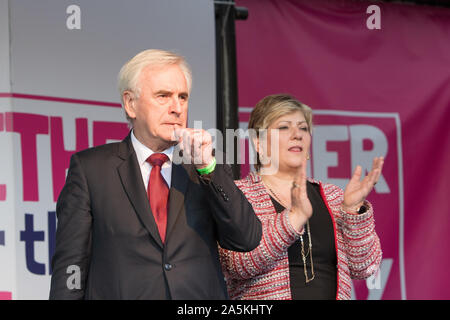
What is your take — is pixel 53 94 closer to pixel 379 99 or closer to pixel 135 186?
pixel 135 186

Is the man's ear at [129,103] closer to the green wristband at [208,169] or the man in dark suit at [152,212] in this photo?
the man in dark suit at [152,212]

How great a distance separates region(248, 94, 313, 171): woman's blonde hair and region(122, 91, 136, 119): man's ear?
72 centimetres

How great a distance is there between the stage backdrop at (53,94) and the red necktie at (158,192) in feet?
3.92

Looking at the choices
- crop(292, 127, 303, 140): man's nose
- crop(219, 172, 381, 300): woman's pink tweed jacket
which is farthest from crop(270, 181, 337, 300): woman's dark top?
crop(292, 127, 303, 140): man's nose

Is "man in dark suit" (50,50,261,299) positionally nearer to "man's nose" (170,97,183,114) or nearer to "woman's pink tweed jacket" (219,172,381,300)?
"man's nose" (170,97,183,114)

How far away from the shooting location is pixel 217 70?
3768 millimetres

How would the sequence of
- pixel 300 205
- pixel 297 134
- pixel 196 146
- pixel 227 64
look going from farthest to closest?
1. pixel 227 64
2. pixel 297 134
3. pixel 300 205
4. pixel 196 146

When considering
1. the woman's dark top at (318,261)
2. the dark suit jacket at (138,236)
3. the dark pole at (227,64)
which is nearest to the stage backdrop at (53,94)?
the dark pole at (227,64)

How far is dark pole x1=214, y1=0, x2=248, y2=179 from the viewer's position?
3.76 m

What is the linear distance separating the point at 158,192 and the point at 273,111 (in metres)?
0.83

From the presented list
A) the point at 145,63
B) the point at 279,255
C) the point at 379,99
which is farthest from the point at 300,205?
the point at 379,99

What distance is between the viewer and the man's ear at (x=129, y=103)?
236 cm

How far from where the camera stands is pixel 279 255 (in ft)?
8.35
